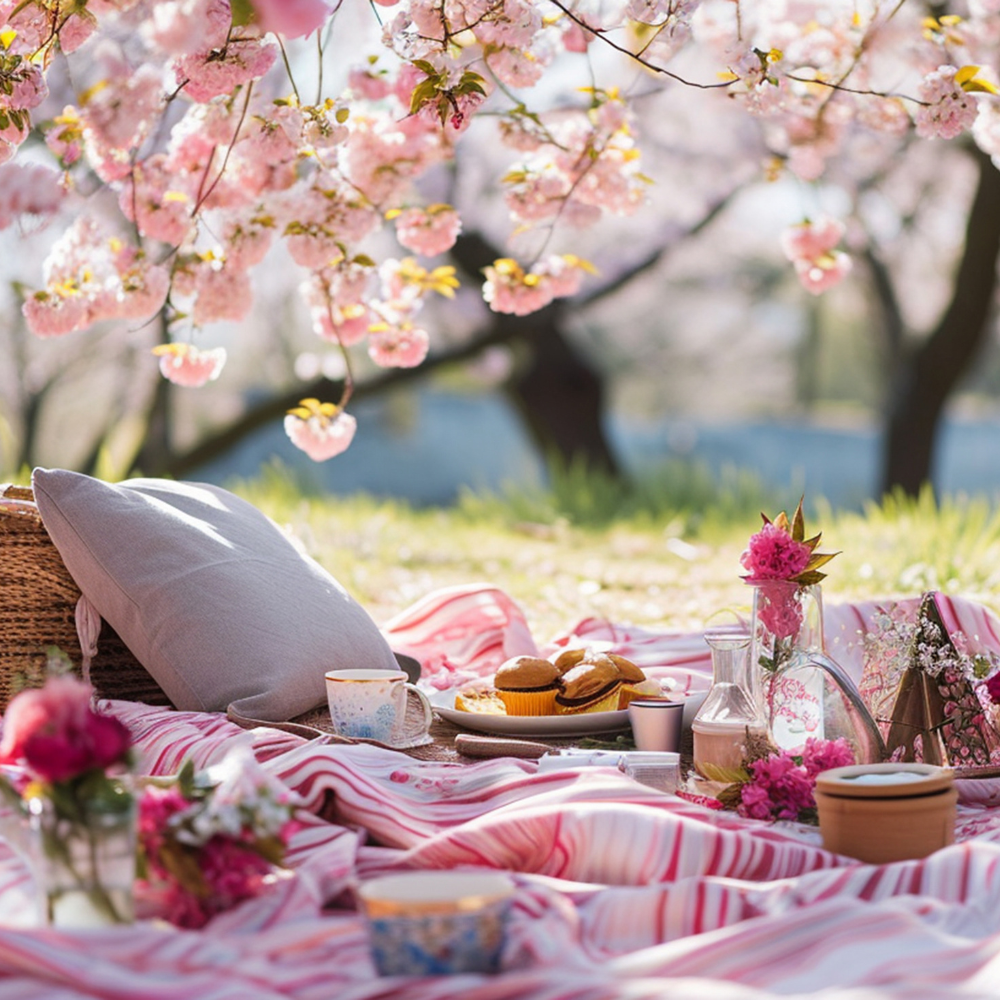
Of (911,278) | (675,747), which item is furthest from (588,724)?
(911,278)

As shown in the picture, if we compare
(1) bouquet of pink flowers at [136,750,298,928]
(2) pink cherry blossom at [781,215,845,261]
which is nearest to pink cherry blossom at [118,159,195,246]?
(2) pink cherry blossom at [781,215,845,261]

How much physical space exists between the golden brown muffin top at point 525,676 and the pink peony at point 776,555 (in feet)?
1.28

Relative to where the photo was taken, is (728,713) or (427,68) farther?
(427,68)

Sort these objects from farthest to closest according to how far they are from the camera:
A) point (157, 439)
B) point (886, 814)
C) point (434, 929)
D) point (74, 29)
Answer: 1. point (157, 439)
2. point (74, 29)
3. point (886, 814)
4. point (434, 929)

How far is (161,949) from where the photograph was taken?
1.26 meters

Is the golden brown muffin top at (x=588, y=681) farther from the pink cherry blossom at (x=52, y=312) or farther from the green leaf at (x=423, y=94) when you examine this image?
the pink cherry blossom at (x=52, y=312)

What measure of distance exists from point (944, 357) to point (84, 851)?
615cm

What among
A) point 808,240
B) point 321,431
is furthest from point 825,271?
point 321,431

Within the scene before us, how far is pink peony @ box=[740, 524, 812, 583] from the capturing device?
1.97 meters

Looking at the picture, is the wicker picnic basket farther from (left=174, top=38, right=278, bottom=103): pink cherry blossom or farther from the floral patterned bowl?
the floral patterned bowl

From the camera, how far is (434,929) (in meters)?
1.24

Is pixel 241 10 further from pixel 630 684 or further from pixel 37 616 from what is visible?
pixel 630 684

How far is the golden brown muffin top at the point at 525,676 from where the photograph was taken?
2207 mm

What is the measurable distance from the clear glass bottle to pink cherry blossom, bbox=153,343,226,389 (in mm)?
1588
